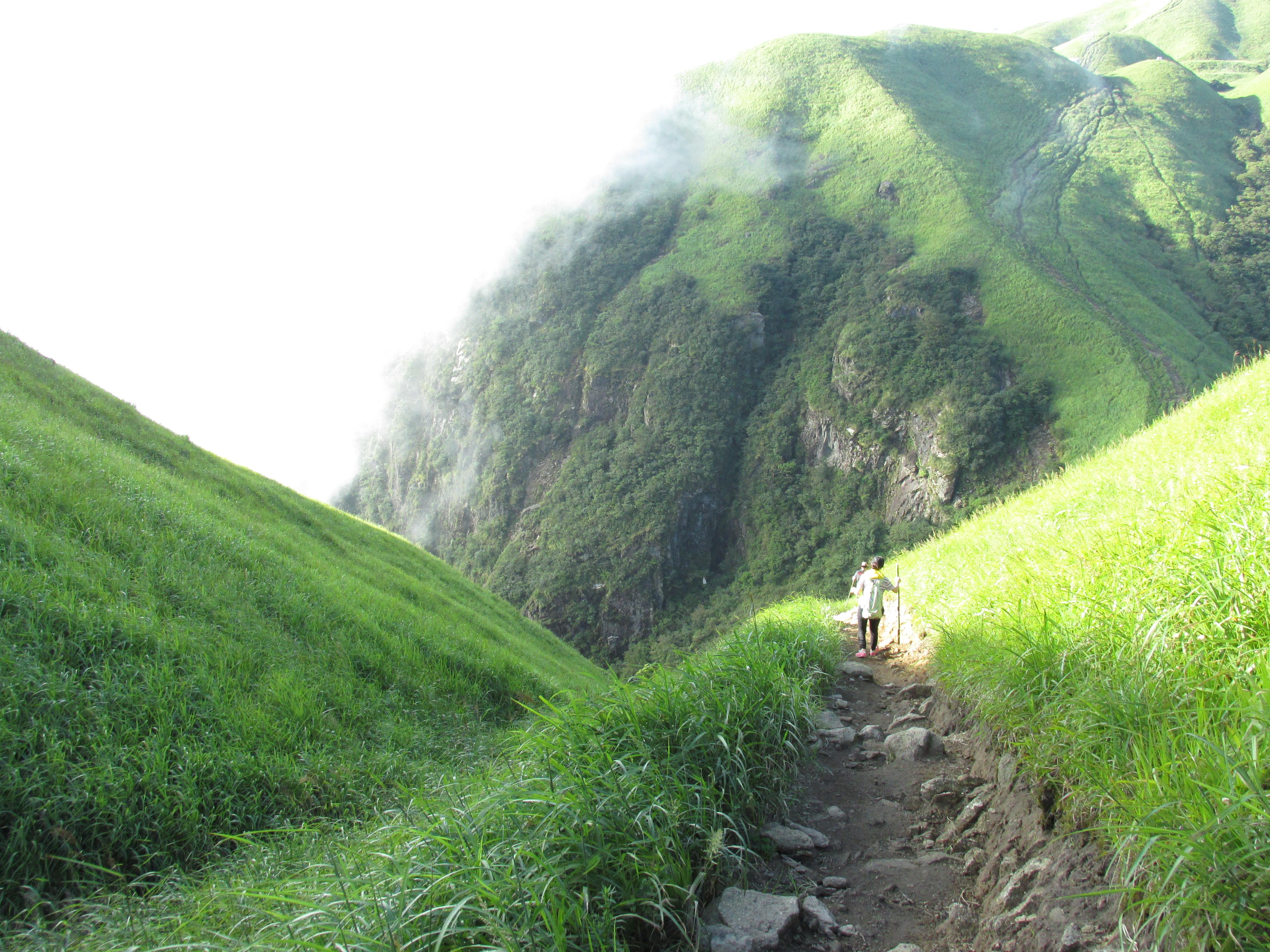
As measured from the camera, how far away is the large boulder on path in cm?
554

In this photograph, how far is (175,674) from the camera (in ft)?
20.5

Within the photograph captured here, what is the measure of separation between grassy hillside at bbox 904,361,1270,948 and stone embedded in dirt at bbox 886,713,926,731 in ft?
2.21

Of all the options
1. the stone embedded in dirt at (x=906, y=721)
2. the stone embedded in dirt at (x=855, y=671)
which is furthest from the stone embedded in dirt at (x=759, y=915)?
the stone embedded in dirt at (x=855, y=671)

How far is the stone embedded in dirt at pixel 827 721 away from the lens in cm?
625

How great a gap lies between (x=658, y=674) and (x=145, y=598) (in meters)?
5.79

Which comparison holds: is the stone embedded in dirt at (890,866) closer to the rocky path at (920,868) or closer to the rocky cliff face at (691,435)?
the rocky path at (920,868)

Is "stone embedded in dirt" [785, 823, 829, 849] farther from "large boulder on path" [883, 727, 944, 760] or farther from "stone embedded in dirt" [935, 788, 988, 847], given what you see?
"large boulder on path" [883, 727, 944, 760]

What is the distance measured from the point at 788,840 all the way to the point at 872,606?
6.45 m

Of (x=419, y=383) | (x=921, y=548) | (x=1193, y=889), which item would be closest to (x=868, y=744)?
(x=1193, y=889)

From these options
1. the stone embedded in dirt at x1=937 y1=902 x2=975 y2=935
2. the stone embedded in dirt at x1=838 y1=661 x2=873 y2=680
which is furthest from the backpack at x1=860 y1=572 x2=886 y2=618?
the stone embedded in dirt at x1=937 y1=902 x2=975 y2=935

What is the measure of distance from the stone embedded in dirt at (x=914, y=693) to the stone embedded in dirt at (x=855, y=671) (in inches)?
46.5

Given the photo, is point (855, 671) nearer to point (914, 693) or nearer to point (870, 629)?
point (914, 693)

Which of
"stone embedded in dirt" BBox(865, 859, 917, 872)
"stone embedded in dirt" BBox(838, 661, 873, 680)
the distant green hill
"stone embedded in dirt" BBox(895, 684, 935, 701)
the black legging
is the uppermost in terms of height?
the distant green hill

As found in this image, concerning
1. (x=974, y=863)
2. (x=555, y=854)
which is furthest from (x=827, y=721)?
(x=555, y=854)
